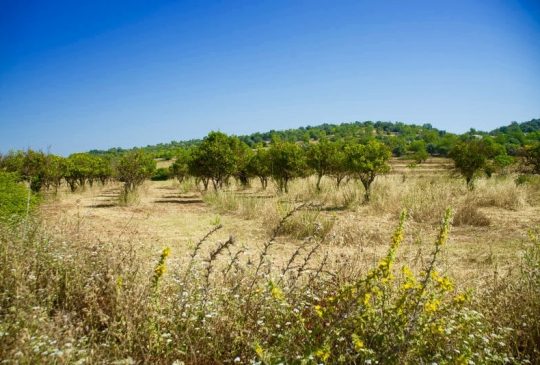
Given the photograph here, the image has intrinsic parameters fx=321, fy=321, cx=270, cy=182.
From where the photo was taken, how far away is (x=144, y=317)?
9.28 ft

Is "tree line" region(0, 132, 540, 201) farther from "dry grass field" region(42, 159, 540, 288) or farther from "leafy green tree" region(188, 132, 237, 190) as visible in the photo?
"dry grass field" region(42, 159, 540, 288)

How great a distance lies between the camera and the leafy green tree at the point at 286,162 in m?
→ 22.2

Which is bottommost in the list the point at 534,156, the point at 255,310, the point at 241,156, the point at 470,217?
the point at 470,217

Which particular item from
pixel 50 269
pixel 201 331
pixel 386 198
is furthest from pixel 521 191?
pixel 50 269

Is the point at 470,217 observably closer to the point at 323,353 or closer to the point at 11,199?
the point at 323,353

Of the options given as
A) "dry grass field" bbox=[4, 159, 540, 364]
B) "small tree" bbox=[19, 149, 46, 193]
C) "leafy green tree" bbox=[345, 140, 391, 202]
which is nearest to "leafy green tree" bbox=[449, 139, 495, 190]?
"leafy green tree" bbox=[345, 140, 391, 202]

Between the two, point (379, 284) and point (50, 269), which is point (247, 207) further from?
point (379, 284)

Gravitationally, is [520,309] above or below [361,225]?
above

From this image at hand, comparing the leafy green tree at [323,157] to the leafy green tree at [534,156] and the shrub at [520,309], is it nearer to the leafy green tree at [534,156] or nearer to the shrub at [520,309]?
the leafy green tree at [534,156]

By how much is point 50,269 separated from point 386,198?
11620mm

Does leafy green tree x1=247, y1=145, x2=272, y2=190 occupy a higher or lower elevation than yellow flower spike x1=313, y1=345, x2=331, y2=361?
higher

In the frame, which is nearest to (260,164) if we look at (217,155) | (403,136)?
(217,155)

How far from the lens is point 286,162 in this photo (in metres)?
22.3

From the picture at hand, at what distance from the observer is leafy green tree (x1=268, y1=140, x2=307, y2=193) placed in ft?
72.8
